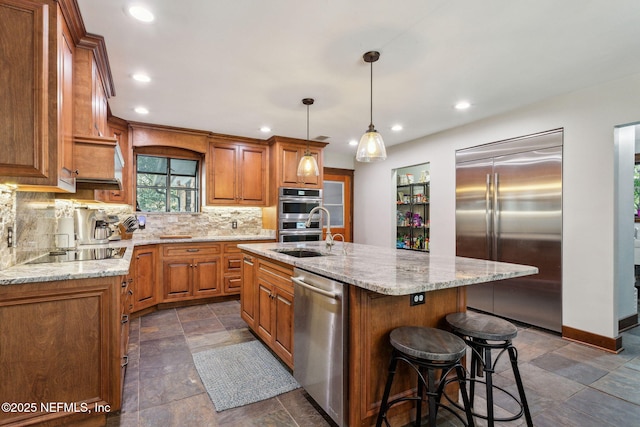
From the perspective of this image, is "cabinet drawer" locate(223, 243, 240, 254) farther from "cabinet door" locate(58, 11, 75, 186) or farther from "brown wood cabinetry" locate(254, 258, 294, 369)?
"cabinet door" locate(58, 11, 75, 186)

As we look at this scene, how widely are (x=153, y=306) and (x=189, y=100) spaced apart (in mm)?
2627

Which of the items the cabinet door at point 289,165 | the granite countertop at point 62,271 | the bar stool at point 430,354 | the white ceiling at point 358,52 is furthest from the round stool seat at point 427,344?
the cabinet door at point 289,165

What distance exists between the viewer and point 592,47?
2.33 meters

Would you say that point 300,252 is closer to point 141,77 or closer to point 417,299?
point 417,299

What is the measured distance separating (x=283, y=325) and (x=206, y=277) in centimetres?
234

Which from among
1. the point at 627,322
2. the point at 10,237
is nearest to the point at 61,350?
the point at 10,237

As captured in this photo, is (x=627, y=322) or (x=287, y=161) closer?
(x=627, y=322)

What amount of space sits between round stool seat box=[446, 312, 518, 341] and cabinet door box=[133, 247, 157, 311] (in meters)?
3.50

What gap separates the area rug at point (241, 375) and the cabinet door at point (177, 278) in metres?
1.63

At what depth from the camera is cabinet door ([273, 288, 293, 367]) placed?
2334 millimetres

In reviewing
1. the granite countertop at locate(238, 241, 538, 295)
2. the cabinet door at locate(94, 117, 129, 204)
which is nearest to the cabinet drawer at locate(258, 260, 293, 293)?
the granite countertop at locate(238, 241, 538, 295)

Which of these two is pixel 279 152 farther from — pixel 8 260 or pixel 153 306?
pixel 8 260

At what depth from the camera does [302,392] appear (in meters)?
2.20

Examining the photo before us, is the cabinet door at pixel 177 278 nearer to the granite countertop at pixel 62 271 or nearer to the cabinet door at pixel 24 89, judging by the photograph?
the granite countertop at pixel 62 271
